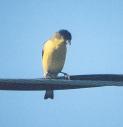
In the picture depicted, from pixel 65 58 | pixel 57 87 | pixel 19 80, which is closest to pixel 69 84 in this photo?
pixel 57 87

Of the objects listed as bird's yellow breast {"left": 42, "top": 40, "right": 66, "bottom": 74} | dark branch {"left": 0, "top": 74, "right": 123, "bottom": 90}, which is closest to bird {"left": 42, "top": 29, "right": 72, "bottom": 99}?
bird's yellow breast {"left": 42, "top": 40, "right": 66, "bottom": 74}

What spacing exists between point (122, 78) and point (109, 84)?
1.04 ft

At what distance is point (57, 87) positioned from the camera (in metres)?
3.45

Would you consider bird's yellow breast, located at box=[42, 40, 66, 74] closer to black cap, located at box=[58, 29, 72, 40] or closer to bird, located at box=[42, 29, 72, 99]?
bird, located at box=[42, 29, 72, 99]

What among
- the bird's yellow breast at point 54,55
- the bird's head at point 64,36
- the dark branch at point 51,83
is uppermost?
the bird's head at point 64,36

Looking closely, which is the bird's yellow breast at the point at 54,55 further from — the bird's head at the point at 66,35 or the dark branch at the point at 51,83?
the dark branch at the point at 51,83

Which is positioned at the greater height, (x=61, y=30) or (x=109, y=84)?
(x=61, y=30)

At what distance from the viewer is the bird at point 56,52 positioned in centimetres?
778

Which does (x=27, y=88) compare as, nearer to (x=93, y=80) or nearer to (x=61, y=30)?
(x=93, y=80)

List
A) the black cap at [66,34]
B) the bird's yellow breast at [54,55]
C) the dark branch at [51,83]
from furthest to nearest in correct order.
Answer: the black cap at [66,34]
the bird's yellow breast at [54,55]
the dark branch at [51,83]

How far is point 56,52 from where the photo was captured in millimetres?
7762

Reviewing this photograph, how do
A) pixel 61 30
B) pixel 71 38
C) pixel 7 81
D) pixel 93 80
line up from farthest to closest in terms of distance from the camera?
1. pixel 61 30
2. pixel 71 38
3. pixel 93 80
4. pixel 7 81

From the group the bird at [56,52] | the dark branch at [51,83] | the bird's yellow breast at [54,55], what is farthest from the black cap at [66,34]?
the dark branch at [51,83]

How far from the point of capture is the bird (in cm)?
778
